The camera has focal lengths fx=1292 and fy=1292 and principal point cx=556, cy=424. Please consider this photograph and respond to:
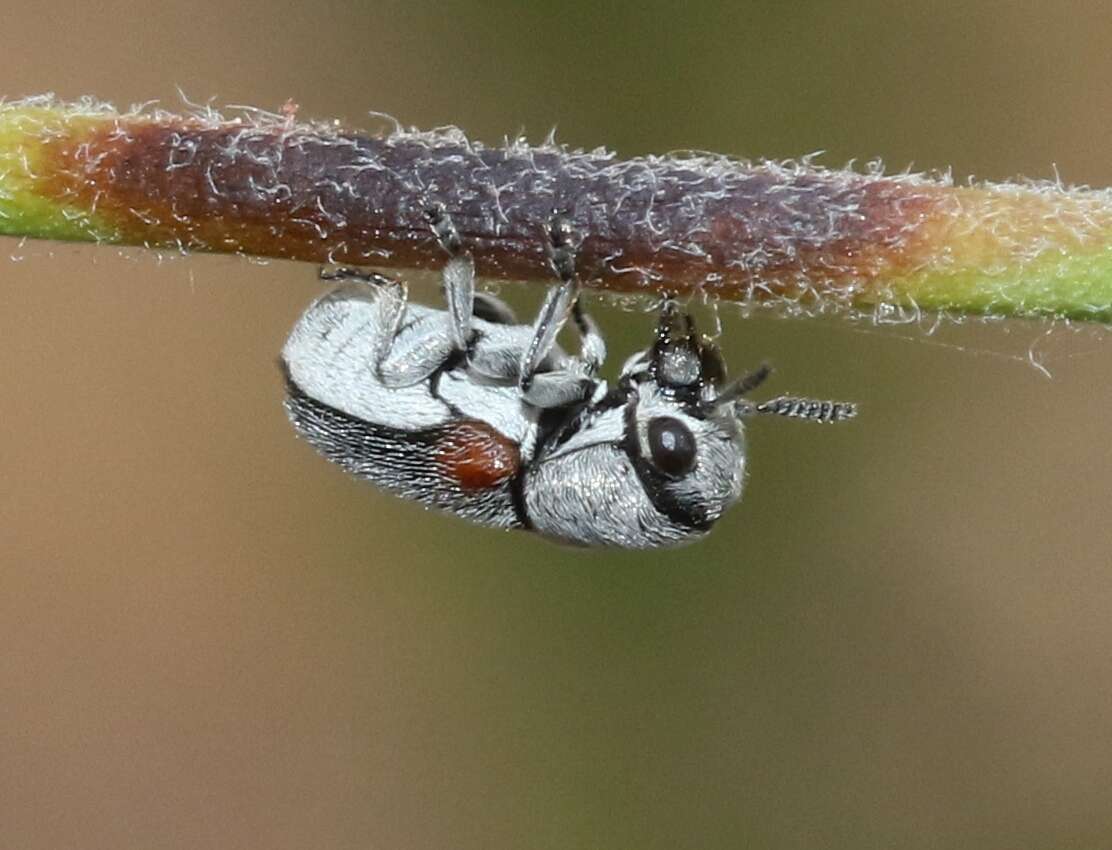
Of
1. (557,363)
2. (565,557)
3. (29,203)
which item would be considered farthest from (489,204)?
(565,557)

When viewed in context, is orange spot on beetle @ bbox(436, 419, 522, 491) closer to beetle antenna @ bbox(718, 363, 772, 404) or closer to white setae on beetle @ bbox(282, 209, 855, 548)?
white setae on beetle @ bbox(282, 209, 855, 548)

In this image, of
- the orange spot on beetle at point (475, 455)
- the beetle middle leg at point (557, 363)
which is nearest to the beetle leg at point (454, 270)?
the beetle middle leg at point (557, 363)

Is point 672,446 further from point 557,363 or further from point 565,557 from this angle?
point 565,557

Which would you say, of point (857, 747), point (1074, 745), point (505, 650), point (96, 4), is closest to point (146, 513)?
point (505, 650)

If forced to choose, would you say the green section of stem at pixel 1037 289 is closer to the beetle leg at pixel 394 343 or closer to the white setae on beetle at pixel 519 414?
the white setae on beetle at pixel 519 414

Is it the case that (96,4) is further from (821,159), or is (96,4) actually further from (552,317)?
(552,317)

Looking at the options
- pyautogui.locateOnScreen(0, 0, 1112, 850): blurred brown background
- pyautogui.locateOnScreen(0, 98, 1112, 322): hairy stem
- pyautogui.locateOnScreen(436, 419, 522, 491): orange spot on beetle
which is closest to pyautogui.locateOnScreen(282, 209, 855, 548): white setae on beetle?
pyautogui.locateOnScreen(436, 419, 522, 491): orange spot on beetle
